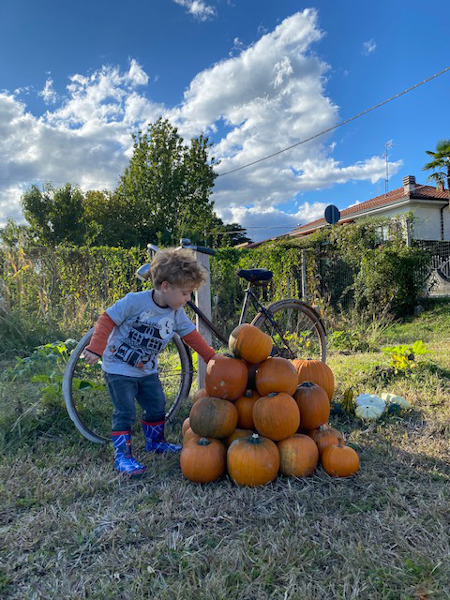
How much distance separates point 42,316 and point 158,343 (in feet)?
14.5

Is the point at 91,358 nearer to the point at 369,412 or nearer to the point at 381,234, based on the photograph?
the point at 369,412

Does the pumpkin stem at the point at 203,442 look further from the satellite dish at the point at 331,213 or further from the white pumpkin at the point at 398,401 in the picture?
the satellite dish at the point at 331,213

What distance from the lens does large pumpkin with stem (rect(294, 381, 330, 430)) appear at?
235 cm

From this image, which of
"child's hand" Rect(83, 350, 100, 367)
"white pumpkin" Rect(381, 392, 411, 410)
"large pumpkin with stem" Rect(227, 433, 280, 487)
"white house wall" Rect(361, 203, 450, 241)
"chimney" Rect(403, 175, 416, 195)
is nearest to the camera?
"large pumpkin with stem" Rect(227, 433, 280, 487)

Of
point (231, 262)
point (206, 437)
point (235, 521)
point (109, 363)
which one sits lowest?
point (235, 521)

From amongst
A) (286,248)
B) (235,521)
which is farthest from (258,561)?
(286,248)

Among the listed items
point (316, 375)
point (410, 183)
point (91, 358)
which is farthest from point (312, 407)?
point (410, 183)

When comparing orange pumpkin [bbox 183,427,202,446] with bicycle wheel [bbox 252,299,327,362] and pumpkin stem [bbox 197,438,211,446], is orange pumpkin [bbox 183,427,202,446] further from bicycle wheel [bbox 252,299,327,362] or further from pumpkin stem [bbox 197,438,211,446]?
bicycle wheel [bbox 252,299,327,362]

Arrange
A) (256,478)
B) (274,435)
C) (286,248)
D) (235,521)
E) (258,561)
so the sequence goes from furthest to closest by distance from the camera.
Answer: (286,248)
(274,435)
(256,478)
(235,521)
(258,561)

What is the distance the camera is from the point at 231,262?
26.9 ft

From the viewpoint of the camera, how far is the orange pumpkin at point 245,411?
2375 millimetres

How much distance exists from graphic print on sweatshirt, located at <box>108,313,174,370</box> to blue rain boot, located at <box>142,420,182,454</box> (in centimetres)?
41

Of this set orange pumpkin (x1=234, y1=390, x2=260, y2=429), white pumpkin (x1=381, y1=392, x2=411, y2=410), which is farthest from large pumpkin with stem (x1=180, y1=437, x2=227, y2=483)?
white pumpkin (x1=381, y1=392, x2=411, y2=410)

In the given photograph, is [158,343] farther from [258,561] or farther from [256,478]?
[258,561]
